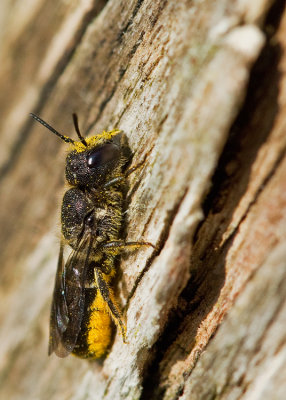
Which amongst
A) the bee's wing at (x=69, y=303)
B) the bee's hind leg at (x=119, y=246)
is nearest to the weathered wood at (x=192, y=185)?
the bee's hind leg at (x=119, y=246)

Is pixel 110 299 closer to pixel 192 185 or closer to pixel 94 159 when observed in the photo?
pixel 94 159

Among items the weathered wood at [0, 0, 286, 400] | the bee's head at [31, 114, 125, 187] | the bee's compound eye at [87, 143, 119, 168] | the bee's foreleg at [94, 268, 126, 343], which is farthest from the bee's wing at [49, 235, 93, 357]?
the bee's compound eye at [87, 143, 119, 168]

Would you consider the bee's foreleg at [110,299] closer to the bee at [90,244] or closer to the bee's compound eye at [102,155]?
the bee at [90,244]

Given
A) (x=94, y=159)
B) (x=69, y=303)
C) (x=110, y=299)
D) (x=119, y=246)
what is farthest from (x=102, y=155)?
(x=69, y=303)

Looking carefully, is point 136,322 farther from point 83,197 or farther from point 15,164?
point 15,164

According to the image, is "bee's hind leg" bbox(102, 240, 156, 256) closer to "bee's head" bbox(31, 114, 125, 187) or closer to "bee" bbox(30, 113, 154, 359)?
"bee" bbox(30, 113, 154, 359)

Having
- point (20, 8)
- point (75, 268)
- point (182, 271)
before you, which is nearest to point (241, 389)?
point (182, 271)
